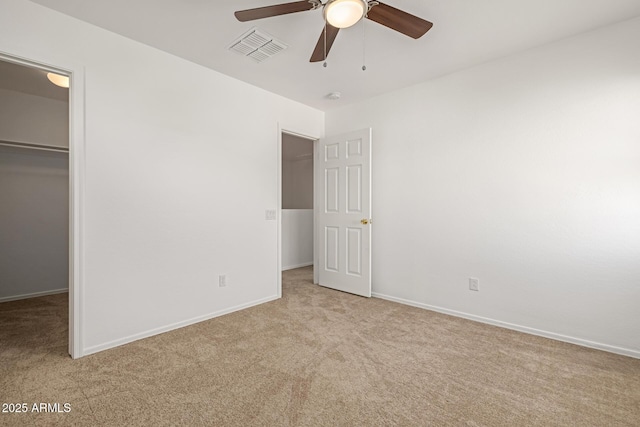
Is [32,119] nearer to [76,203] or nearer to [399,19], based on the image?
[76,203]

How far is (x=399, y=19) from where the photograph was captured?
1757 millimetres

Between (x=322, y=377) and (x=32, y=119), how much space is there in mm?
4447

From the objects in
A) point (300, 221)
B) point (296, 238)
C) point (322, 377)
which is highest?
point (300, 221)

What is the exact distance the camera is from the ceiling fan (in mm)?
1589

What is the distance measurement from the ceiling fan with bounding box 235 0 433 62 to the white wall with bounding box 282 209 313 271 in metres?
3.99

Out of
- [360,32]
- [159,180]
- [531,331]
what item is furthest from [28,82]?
[531,331]

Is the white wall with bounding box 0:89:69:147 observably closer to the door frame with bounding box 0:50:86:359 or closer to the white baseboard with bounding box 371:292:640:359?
the door frame with bounding box 0:50:86:359

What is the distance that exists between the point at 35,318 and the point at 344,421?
335 centimetres

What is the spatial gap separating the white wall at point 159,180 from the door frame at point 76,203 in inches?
1.5

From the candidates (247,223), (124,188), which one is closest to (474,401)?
(247,223)

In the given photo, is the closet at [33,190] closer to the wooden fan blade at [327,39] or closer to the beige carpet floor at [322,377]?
the beige carpet floor at [322,377]

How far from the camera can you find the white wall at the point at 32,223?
3605 mm

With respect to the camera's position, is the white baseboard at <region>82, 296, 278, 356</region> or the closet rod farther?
the closet rod

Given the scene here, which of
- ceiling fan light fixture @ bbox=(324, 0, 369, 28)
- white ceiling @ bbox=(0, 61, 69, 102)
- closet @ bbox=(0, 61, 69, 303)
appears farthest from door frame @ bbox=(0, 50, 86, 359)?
ceiling fan light fixture @ bbox=(324, 0, 369, 28)
